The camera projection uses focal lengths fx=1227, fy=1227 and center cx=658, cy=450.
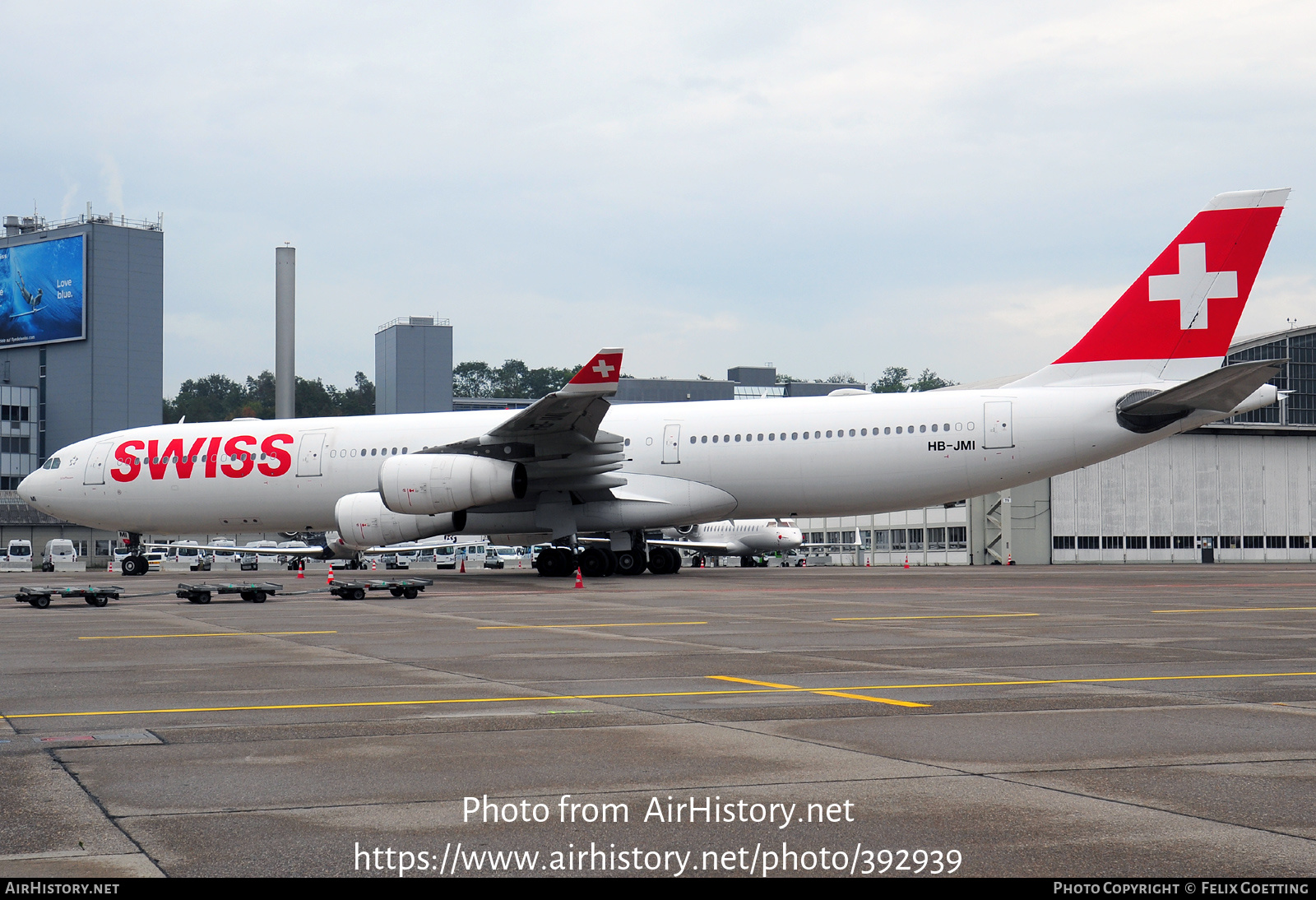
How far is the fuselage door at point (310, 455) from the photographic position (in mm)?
31547

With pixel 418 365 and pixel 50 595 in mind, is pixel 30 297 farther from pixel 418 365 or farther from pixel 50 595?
pixel 50 595

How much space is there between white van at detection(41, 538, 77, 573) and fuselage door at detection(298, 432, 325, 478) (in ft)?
82.6

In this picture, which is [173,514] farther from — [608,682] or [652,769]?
[652,769]

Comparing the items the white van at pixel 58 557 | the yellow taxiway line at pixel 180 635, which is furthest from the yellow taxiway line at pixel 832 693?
the white van at pixel 58 557

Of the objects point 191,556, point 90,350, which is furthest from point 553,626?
point 90,350

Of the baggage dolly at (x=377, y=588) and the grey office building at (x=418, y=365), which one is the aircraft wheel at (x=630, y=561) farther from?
the grey office building at (x=418, y=365)

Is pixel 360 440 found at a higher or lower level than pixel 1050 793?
higher

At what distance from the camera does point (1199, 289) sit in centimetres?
2644

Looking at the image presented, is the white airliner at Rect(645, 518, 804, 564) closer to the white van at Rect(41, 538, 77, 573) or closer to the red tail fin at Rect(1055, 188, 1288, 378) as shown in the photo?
the white van at Rect(41, 538, 77, 573)

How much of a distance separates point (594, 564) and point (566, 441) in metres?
4.15

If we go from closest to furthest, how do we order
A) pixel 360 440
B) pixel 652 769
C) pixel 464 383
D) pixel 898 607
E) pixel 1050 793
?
pixel 1050 793 < pixel 652 769 < pixel 898 607 < pixel 360 440 < pixel 464 383

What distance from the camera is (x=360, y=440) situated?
31562 mm

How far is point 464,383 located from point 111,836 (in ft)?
586

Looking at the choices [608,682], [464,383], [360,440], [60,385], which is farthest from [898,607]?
[464,383]
